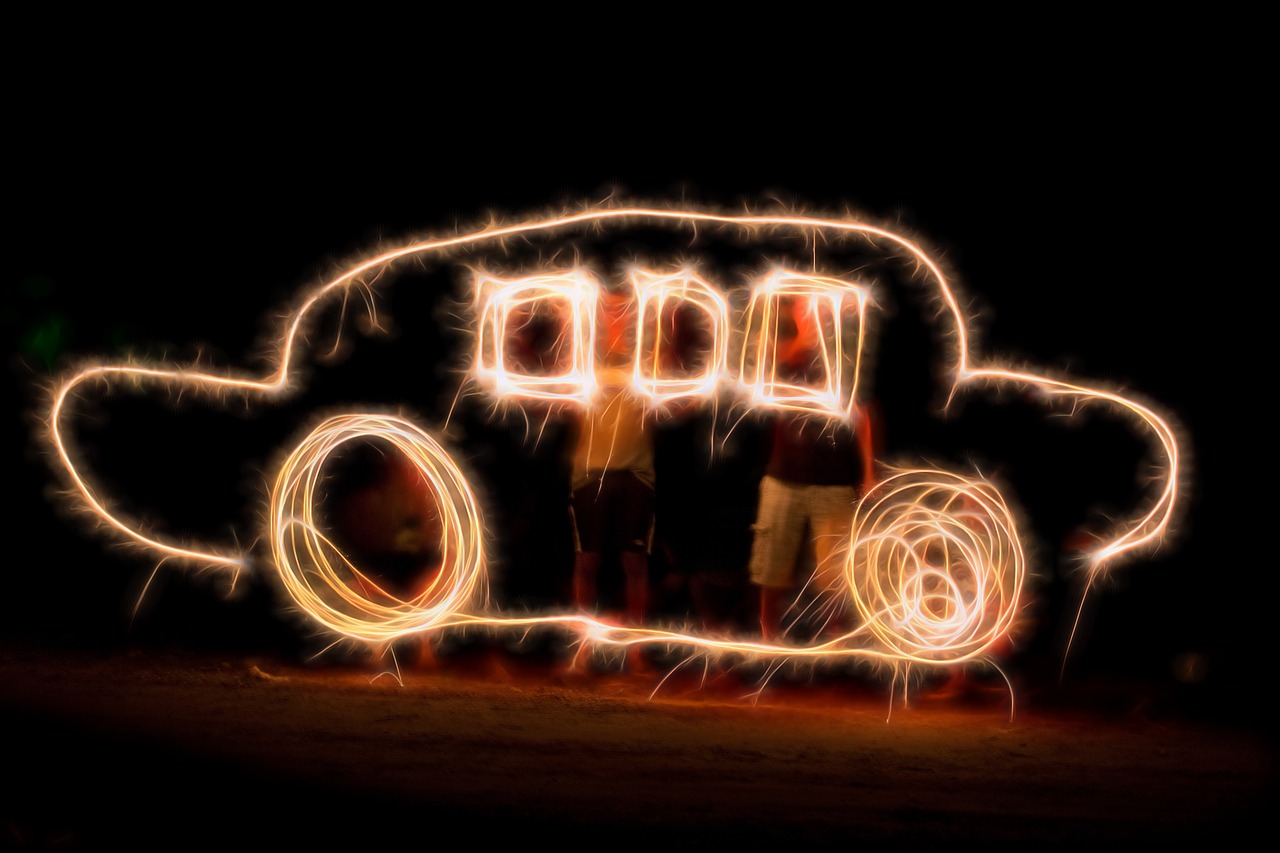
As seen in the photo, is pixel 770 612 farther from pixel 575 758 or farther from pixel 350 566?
pixel 350 566

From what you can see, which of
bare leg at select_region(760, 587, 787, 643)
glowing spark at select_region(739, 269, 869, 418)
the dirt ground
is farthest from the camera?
bare leg at select_region(760, 587, 787, 643)

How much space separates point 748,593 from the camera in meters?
6.25

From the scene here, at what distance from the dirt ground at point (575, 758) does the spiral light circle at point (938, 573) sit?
35 cm

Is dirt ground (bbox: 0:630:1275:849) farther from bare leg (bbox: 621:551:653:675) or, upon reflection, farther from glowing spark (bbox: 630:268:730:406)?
glowing spark (bbox: 630:268:730:406)

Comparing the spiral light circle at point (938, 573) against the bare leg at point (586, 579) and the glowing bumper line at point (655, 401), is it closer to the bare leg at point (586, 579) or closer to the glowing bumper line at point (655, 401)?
the glowing bumper line at point (655, 401)

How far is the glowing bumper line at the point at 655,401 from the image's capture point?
4.95 metres

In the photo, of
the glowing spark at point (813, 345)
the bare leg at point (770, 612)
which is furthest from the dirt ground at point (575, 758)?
the glowing spark at point (813, 345)

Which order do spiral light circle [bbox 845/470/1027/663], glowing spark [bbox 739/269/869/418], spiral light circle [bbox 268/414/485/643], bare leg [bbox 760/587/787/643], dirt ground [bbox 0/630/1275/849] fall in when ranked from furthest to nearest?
bare leg [bbox 760/587/787/643] < glowing spark [bbox 739/269/869/418] < spiral light circle [bbox 268/414/485/643] < spiral light circle [bbox 845/470/1027/663] < dirt ground [bbox 0/630/1275/849]

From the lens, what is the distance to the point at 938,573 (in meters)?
4.86

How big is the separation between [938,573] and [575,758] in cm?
164

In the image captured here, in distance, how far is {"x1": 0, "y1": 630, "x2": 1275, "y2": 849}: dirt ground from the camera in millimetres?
3463

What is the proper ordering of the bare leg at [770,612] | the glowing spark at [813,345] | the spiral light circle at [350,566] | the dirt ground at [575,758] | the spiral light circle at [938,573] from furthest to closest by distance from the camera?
the bare leg at [770,612] < the glowing spark at [813,345] < the spiral light circle at [350,566] < the spiral light circle at [938,573] < the dirt ground at [575,758]

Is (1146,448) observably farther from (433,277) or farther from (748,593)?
(433,277)

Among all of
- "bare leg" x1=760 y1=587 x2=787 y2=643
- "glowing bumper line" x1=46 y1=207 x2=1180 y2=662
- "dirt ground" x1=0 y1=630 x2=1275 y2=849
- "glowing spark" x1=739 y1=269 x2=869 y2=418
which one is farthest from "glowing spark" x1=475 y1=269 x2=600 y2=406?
"dirt ground" x1=0 y1=630 x2=1275 y2=849
